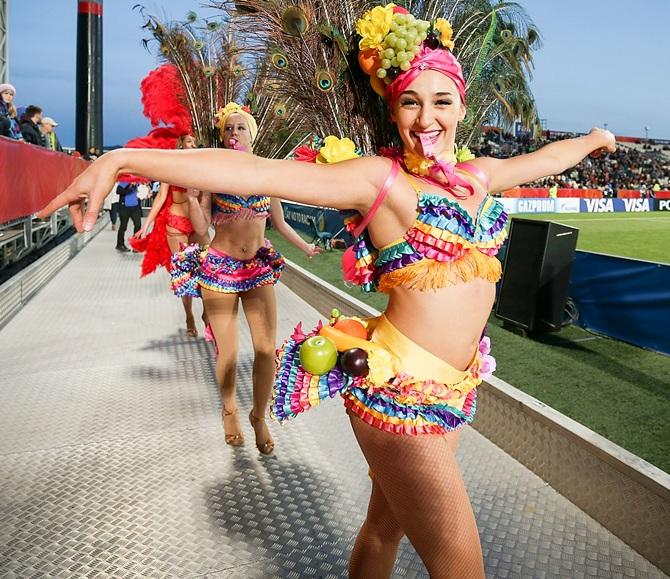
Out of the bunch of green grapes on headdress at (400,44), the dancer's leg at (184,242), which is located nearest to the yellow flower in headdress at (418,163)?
the bunch of green grapes on headdress at (400,44)

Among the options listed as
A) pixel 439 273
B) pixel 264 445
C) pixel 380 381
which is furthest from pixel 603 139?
pixel 264 445

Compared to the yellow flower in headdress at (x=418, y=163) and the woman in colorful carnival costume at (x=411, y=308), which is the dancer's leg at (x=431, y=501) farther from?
the yellow flower in headdress at (x=418, y=163)

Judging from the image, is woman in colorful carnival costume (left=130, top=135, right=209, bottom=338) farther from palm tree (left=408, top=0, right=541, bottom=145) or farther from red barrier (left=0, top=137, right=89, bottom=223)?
palm tree (left=408, top=0, right=541, bottom=145)

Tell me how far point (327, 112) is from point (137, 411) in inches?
104

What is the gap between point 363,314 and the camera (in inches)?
214

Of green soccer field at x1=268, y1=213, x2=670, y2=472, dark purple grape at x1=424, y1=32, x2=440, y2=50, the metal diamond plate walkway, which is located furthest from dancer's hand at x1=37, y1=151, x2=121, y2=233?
green soccer field at x1=268, y1=213, x2=670, y2=472

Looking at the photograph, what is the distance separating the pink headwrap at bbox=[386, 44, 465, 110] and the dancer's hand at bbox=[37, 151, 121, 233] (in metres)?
0.87

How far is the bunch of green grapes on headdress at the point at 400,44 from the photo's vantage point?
5.53 feet

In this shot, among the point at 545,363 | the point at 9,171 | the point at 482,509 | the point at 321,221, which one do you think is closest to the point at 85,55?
the point at 321,221

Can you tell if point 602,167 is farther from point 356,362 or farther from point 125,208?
point 356,362

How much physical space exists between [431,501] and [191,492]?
1.84m

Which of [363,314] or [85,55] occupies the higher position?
[85,55]

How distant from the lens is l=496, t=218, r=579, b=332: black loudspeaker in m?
5.37

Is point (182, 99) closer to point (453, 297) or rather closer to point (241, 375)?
point (241, 375)
